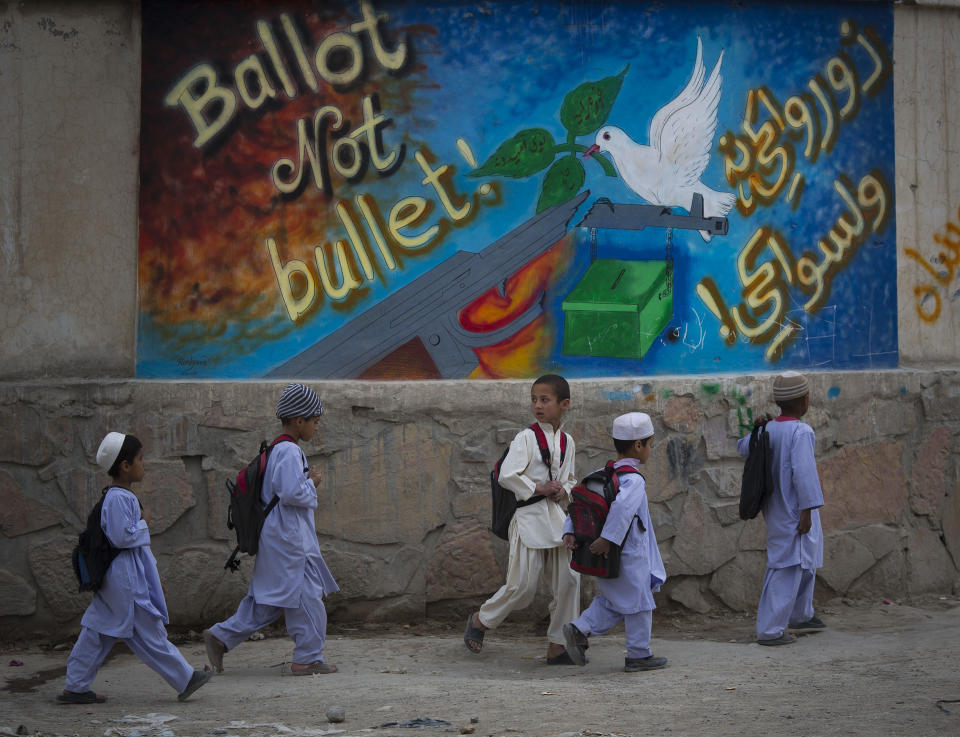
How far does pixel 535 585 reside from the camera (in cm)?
599

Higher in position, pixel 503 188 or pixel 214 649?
pixel 503 188

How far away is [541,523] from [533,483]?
21 cm

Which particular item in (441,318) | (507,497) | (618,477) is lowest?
(507,497)

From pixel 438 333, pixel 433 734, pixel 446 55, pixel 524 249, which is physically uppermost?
pixel 446 55

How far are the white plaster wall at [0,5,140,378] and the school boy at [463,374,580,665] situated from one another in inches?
97.3

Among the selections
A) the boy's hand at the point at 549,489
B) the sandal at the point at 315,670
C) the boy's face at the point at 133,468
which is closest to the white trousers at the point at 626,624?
the boy's hand at the point at 549,489

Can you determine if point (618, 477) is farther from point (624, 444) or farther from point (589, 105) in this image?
point (589, 105)

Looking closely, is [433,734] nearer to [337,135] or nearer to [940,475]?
[337,135]

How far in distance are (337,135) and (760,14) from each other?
8.98 feet

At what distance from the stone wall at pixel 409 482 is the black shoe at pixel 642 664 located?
1.23 meters

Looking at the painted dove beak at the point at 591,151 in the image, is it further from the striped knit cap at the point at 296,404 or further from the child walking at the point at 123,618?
the child walking at the point at 123,618

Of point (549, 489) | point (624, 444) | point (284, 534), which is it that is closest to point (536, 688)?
point (549, 489)

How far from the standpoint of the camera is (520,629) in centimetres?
686

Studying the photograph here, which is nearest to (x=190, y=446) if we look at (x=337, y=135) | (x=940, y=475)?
(x=337, y=135)
